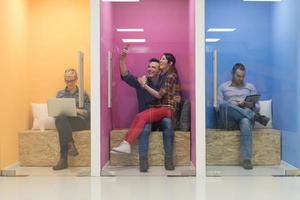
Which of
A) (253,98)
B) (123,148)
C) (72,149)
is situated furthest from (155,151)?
(253,98)

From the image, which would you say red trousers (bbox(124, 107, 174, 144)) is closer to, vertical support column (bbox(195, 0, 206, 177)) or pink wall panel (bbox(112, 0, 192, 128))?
pink wall panel (bbox(112, 0, 192, 128))

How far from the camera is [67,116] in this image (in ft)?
17.8

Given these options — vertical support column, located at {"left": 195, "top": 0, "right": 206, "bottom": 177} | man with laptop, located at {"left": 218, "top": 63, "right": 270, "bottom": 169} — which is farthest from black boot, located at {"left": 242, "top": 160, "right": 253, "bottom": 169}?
Result: vertical support column, located at {"left": 195, "top": 0, "right": 206, "bottom": 177}

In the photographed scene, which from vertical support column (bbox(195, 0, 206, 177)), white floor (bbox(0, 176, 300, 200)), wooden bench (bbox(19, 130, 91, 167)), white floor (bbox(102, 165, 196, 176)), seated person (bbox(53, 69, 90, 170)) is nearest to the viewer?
white floor (bbox(0, 176, 300, 200))

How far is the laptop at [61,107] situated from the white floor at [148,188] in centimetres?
83

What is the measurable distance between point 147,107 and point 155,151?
58cm

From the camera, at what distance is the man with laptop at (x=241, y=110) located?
Answer: 5.42m

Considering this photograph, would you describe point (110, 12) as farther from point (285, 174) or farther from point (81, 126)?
point (285, 174)

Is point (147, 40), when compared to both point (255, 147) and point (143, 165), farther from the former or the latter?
point (255, 147)

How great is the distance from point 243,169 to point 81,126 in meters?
2.09

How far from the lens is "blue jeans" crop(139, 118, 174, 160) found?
17.8 ft

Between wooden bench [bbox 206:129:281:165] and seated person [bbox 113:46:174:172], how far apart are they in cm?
59

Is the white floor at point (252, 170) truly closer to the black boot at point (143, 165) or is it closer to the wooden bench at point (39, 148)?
the black boot at point (143, 165)

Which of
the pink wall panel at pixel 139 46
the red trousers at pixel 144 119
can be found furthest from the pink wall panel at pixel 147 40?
the red trousers at pixel 144 119
